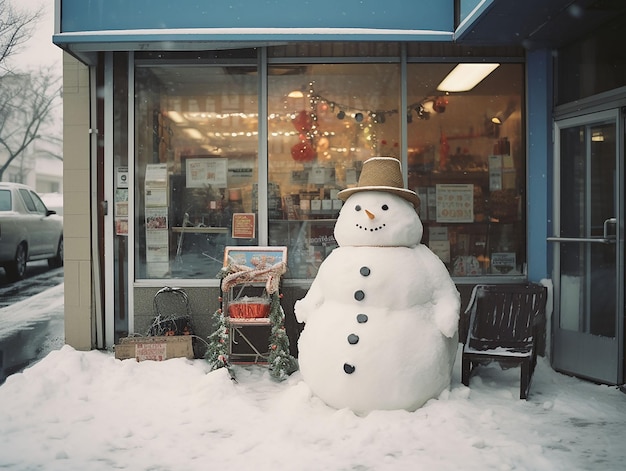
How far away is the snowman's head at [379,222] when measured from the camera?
5652mm

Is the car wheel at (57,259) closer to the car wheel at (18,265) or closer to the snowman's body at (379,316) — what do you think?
the car wheel at (18,265)

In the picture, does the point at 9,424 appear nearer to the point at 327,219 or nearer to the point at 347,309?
the point at 347,309

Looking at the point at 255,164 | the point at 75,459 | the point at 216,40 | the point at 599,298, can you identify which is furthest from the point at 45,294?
the point at 599,298

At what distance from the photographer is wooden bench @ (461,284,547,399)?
6.29 metres

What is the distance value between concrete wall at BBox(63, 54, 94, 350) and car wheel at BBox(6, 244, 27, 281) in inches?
318

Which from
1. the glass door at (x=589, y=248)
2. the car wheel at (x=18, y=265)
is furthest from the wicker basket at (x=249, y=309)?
the car wheel at (x=18, y=265)

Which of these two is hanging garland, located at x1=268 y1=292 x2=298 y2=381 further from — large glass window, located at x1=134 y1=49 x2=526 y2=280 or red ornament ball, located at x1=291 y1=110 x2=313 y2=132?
red ornament ball, located at x1=291 y1=110 x2=313 y2=132

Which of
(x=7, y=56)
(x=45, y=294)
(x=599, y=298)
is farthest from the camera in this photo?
(x=7, y=56)

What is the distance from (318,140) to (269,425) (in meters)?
3.69

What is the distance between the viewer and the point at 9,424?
5.18m

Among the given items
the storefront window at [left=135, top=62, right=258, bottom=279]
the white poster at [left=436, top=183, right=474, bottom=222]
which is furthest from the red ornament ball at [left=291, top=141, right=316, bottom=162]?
the white poster at [left=436, top=183, right=474, bottom=222]

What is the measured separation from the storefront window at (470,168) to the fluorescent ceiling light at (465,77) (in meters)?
0.05

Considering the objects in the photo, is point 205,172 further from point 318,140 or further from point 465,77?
point 465,77

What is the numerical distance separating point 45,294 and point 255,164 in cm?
797
